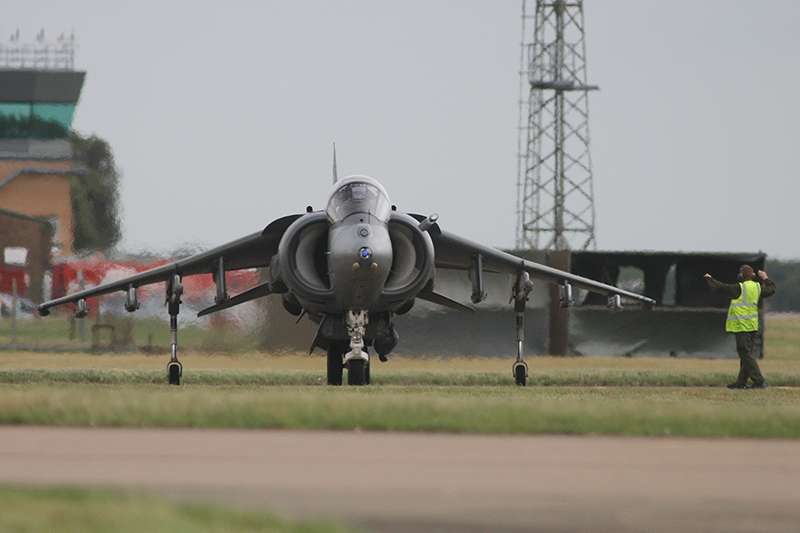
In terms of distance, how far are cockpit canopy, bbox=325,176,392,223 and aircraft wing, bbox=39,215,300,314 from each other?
183cm

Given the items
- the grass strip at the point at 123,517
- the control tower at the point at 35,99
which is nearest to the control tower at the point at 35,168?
the control tower at the point at 35,99

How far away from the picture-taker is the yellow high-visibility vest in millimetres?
15312

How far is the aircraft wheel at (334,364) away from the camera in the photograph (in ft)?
51.7

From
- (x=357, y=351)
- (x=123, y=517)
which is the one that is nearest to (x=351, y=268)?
(x=357, y=351)

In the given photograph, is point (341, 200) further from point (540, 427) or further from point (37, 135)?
point (37, 135)

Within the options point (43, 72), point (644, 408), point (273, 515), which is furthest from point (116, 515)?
point (43, 72)

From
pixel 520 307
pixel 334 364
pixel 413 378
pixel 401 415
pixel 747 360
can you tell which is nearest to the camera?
pixel 401 415

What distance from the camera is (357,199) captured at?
13.5m

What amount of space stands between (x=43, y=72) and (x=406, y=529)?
98.4 feet

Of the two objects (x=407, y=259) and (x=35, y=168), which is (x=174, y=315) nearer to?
(x=407, y=259)

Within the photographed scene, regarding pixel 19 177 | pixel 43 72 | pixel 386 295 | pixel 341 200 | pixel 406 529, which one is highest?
pixel 43 72

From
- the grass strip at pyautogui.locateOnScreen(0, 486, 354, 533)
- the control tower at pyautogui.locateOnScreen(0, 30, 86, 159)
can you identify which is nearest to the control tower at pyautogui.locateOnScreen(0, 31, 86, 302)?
the control tower at pyautogui.locateOnScreen(0, 30, 86, 159)

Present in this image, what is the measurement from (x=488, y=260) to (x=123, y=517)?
41.0 feet

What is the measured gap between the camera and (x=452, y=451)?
6.61 meters
